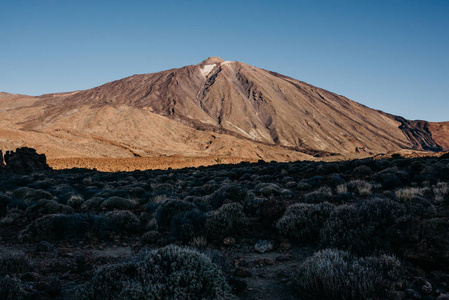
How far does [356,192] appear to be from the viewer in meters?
10.4

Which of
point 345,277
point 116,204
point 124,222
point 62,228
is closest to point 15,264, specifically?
point 62,228

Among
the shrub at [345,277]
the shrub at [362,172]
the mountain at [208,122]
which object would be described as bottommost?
the shrub at [345,277]

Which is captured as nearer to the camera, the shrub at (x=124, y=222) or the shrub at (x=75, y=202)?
the shrub at (x=124, y=222)

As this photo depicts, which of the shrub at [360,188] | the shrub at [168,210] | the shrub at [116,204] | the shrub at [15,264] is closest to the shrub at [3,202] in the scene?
the shrub at [116,204]

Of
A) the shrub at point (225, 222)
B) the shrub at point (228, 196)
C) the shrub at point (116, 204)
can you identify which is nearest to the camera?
the shrub at point (225, 222)

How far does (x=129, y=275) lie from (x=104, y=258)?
2.51m

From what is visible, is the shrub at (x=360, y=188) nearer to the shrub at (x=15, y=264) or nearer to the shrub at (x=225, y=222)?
the shrub at (x=225, y=222)

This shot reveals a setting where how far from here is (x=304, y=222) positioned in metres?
6.34

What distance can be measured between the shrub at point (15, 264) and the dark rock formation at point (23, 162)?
27137 millimetres

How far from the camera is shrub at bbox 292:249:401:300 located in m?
3.38

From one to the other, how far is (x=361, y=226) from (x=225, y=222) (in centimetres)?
296

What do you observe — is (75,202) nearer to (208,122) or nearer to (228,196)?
(228,196)

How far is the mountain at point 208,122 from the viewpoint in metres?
62.0

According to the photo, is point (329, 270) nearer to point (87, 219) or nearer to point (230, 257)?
point (230, 257)
